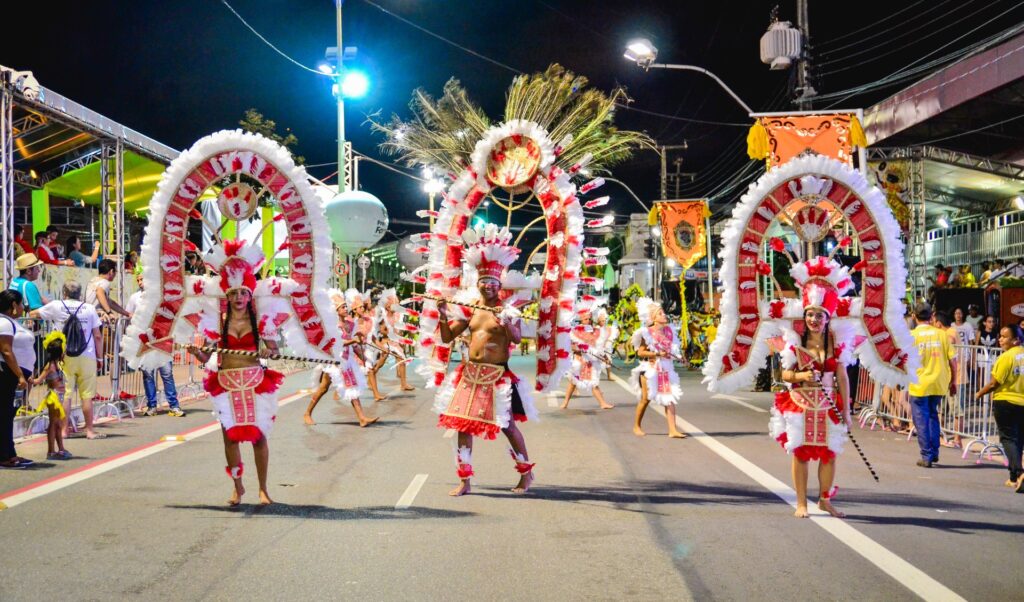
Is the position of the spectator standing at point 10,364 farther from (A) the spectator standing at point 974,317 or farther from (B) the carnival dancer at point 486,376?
(A) the spectator standing at point 974,317

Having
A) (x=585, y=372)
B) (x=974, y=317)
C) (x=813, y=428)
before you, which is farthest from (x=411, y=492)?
(x=974, y=317)

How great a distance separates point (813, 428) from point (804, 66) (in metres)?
12.1

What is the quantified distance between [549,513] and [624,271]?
37568 mm

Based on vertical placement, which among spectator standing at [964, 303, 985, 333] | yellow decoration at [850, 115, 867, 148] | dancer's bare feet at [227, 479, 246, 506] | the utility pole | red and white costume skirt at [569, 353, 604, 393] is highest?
the utility pole

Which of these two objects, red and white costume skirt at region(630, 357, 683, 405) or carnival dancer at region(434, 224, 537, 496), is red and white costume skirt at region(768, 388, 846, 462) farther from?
red and white costume skirt at region(630, 357, 683, 405)

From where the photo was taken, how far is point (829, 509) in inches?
300

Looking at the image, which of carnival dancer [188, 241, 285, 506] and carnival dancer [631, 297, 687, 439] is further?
carnival dancer [631, 297, 687, 439]

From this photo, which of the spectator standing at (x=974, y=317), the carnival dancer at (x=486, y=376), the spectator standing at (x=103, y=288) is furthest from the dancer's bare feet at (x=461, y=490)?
the spectator standing at (x=974, y=317)

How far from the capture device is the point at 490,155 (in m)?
9.38

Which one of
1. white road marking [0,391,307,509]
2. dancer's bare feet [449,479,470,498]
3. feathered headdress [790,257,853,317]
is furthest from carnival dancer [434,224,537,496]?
white road marking [0,391,307,509]

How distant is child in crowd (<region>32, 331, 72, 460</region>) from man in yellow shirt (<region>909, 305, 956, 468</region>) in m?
9.49

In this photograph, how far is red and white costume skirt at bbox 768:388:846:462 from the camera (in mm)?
7559

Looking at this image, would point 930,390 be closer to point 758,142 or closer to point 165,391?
point 758,142

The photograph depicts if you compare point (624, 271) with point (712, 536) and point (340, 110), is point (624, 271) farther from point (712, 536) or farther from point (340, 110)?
point (712, 536)
